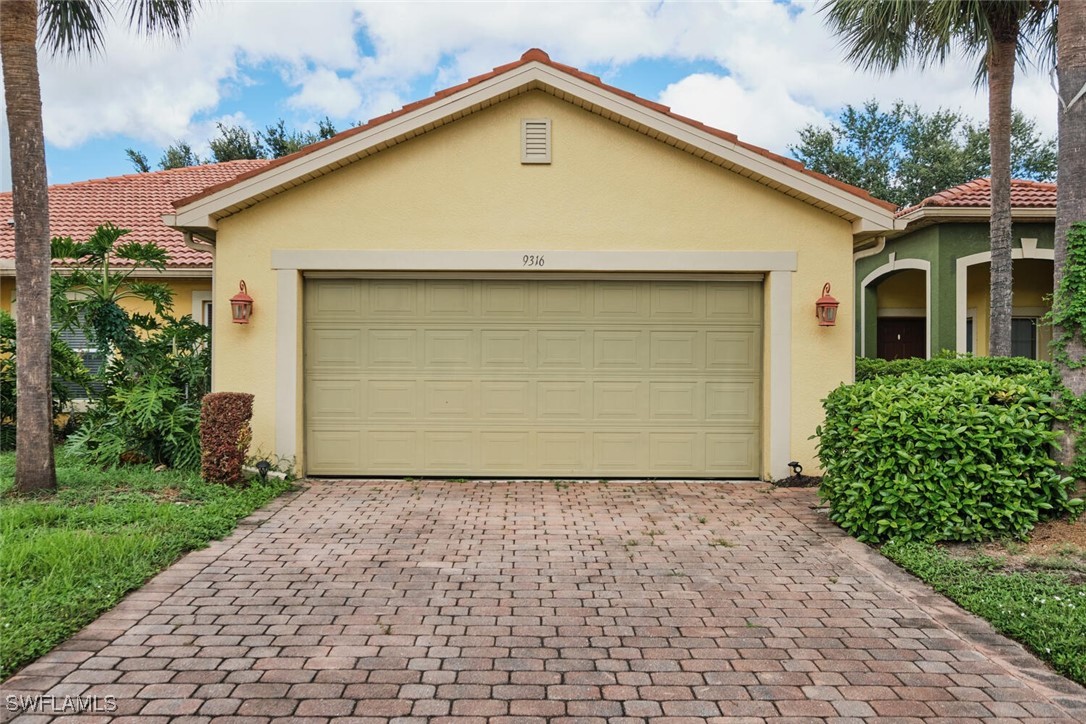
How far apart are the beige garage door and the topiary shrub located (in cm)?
102

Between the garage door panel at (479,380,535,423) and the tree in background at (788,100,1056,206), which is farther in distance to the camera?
the tree in background at (788,100,1056,206)

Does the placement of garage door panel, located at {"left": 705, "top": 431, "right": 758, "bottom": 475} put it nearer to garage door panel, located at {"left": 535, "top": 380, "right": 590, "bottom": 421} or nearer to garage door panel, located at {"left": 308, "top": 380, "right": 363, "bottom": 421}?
garage door panel, located at {"left": 535, "top": 380, "right": 590, "bottom": 421}

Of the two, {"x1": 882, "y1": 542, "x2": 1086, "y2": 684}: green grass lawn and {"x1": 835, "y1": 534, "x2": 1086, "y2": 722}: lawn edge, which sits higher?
{"x1": 882, "y1": 542, "x2": 1086, "y2": 684}: green grass lawn

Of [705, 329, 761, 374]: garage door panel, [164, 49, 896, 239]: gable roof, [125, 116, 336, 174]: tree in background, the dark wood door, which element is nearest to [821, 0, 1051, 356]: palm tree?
[164, 49, 896, 239]: gable roof

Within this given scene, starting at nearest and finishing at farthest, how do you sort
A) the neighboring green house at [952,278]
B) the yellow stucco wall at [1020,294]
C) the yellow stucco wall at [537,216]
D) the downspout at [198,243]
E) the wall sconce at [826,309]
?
the wall sconce at [826,309] → the yellow stucco wall at [537,216] → the downspout at [198,243] → the neighboring green house at [952,278] → the yellow stucco wall at [1020,294]

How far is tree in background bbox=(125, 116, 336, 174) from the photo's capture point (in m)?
29.6

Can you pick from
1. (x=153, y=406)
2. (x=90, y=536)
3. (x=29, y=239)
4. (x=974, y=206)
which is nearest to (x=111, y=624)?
(x=90, y=536)

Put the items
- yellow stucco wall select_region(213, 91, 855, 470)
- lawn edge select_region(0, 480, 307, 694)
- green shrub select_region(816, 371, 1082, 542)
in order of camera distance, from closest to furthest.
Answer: lawn edge select_region(0, 480, 307, 694), green shrub select_region(816, 371, 1082, 542), yellow stucco wall select_region(213, 91, 855, 470)

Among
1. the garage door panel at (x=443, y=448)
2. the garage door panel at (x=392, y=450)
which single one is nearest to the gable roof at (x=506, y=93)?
the garage door panel at (x=392, y=450)

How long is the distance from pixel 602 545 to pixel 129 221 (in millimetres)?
11319

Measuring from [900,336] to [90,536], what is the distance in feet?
48.4

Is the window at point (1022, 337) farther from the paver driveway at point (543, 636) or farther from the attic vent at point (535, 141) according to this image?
the attic vent at point (535, 141)

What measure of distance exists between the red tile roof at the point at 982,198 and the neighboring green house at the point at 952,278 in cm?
2

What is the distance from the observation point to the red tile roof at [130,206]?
11.6 metres
